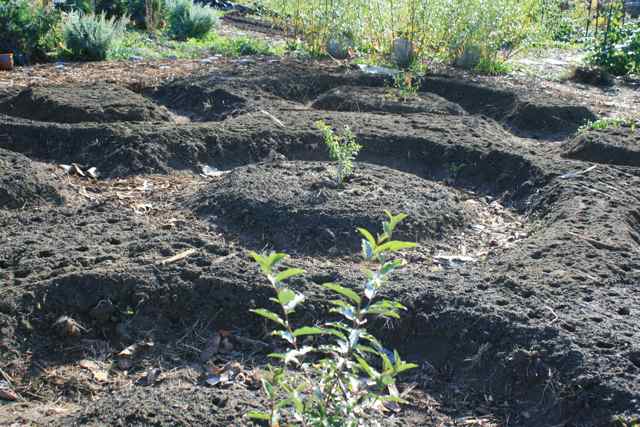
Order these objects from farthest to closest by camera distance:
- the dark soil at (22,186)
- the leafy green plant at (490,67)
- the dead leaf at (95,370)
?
1. the leafy green plant at (490,67)
2. the dark soil at (22,186)
3. the dead leaf at (95,370)

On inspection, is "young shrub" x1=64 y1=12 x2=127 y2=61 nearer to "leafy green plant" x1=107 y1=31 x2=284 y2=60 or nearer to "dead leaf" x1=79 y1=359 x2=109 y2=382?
"leafy green plant" x1=107 y1=31 x2=284 y2=60

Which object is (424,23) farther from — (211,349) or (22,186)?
(211,349)

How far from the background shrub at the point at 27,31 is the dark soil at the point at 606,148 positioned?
5.43 metres

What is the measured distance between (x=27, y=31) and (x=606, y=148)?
5.79 meters

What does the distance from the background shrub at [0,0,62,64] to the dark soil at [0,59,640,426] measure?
195cm

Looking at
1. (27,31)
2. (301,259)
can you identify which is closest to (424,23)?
(27,31)

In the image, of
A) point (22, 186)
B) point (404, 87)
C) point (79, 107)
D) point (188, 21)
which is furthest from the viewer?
point (188, 21)

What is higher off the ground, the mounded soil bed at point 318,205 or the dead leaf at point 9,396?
the mounded soil bed at point 318,205

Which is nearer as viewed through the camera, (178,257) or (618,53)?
(178,257)

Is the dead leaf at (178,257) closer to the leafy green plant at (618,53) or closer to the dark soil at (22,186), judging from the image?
the dark soil at (22,186)

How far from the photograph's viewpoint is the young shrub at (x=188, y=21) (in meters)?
10.3

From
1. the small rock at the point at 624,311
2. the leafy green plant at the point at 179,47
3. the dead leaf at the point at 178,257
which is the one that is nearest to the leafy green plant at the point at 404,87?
the leafy green plant at the point at 179,47

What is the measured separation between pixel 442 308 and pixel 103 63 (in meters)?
5.63

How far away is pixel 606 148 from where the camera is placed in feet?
17.7
